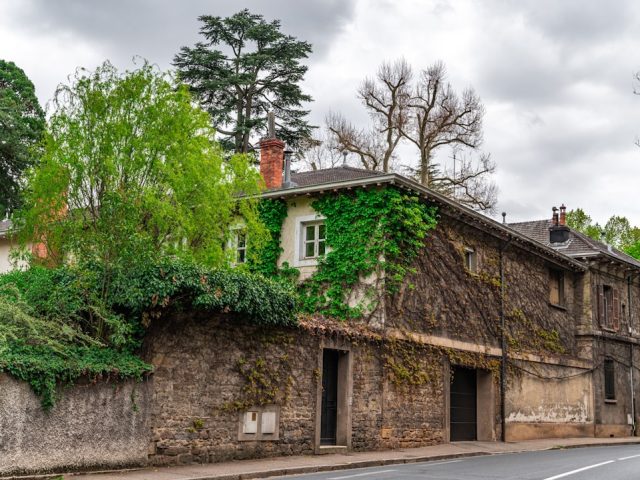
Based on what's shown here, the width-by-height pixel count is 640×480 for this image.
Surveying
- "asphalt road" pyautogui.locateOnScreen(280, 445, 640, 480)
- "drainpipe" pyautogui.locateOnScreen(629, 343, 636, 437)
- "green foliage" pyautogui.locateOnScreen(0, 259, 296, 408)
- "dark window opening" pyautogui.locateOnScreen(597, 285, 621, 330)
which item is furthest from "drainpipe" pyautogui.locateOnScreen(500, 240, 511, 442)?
"green foliage" pyautogui.locateOnScreen(0, 259, 296, 408)

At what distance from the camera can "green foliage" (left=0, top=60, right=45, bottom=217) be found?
36.5 metres

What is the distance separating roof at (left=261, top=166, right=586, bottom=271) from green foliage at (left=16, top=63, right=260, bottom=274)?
4822 millimetres

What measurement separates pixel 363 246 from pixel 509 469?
736cm

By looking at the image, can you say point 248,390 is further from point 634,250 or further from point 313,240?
point 634,250

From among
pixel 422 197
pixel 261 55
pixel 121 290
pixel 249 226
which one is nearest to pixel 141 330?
pixel 121 290

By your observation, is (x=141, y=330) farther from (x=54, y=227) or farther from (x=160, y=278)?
(x=54, y=227)

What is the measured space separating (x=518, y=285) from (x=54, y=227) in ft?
54.6

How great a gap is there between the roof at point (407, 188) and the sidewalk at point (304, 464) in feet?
21.7

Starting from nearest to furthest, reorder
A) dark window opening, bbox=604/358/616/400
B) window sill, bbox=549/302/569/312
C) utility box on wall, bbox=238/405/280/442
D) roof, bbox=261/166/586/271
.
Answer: utility box on wall, bbox=238/405/280/442, roof, bbox=261/166/586/271, window sill, bbox=549/302/569/312, dark window opening, bbox=604/358/616/400

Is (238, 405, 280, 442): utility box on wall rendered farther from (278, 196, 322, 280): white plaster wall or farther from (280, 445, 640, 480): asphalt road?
(278, 196, 322, 280): white plaster wall

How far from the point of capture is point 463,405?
23875mm

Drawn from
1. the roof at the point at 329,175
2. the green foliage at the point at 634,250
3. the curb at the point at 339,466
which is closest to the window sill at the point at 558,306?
the curb at the point at 339,466

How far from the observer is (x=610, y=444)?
87.5ft

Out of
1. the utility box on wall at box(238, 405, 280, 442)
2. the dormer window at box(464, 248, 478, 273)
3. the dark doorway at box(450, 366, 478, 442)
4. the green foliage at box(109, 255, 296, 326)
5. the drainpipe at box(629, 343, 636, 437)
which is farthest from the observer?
the drainpipe at box(629, 343, 636, 437)
